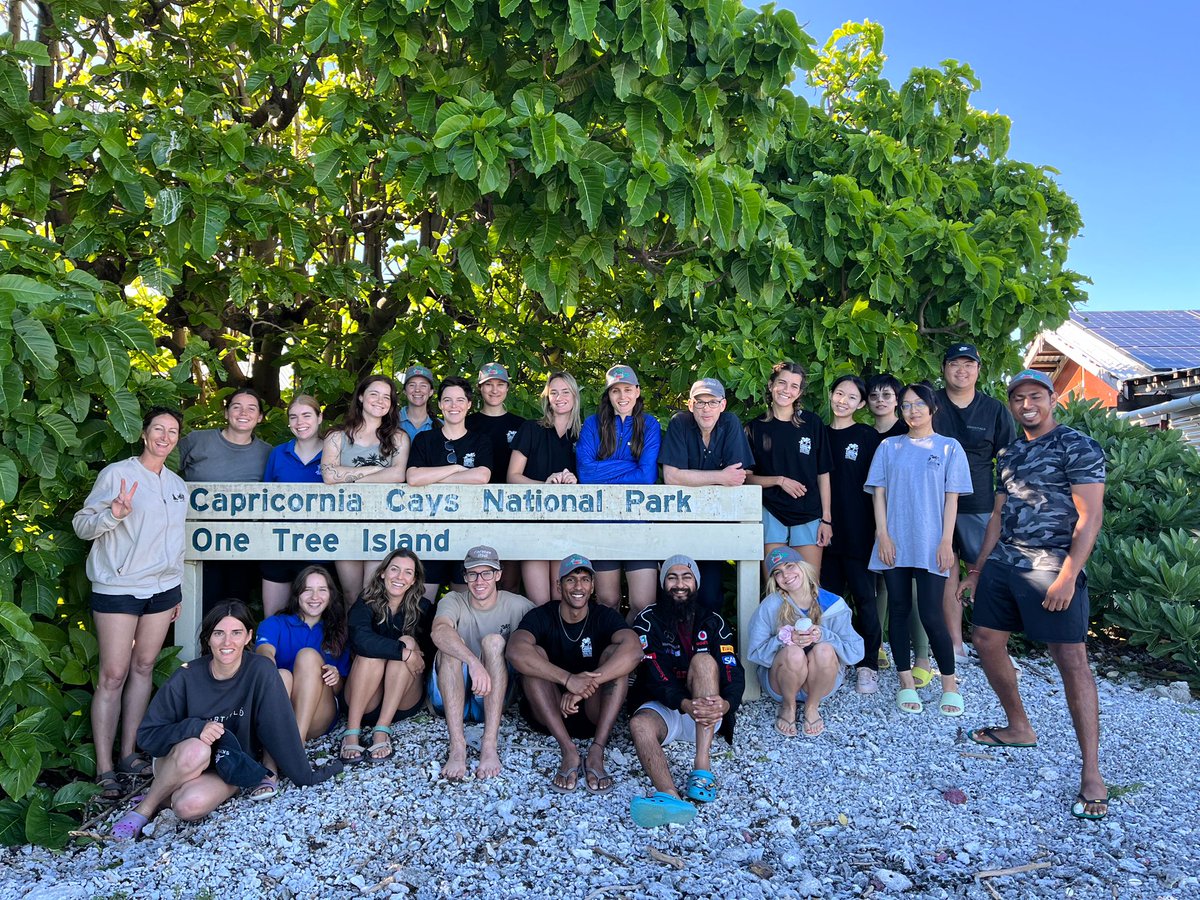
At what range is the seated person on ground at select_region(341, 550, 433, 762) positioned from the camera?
4.90 meters

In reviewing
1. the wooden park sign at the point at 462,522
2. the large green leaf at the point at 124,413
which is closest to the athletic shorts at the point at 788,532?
the wooden park sign at the point at 462,522

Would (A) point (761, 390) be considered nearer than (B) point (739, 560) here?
No

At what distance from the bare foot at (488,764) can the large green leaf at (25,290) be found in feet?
9.89

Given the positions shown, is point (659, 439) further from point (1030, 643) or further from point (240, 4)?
point (240, 4)

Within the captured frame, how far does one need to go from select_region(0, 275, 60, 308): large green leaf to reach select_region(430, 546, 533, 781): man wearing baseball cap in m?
2.42

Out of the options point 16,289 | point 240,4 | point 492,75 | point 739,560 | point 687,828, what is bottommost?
point 687,828

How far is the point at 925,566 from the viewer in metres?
5.18

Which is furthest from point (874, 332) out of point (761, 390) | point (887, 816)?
point (887, 816)

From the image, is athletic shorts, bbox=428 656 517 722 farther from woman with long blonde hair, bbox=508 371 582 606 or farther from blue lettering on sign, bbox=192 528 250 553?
blue lettering on sign, bbox=192 528 250 553

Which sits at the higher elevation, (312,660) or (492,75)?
(492,75)

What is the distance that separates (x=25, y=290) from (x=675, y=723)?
12.4ft

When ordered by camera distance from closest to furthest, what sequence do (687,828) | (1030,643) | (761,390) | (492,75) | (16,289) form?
1. (16,289)
2. (687,828)
3. (492,75)
4. (761,390)
5. (1030,643)

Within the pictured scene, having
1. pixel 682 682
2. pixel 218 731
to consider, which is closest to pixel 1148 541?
pixel 682 682

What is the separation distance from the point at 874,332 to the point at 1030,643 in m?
2.90
